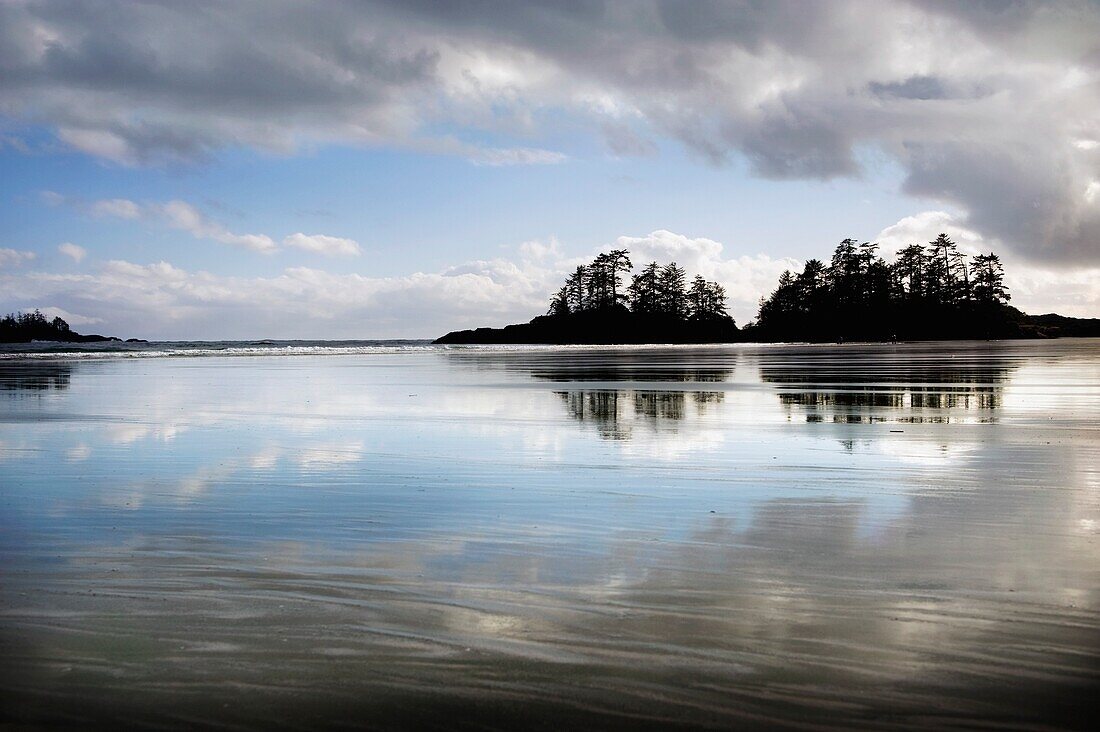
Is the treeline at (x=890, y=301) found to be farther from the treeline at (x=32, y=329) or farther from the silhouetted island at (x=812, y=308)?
the treeline at (x=32, y=329)

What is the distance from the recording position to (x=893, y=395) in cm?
1908

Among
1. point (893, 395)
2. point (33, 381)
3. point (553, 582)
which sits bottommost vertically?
point (553, 582)

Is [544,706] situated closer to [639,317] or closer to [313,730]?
[313,730]

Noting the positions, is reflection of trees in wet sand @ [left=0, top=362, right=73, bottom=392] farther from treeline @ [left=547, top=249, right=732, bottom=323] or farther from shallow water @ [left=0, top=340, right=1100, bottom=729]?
treeline @ [left=547, top=249, right=732, bottom=323]

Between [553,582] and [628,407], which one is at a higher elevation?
[628,407]

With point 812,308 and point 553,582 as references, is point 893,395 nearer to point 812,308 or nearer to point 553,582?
point 553,582

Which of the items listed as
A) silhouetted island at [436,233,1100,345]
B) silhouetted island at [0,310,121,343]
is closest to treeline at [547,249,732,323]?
silhouetted island at [436,233,1100,345]

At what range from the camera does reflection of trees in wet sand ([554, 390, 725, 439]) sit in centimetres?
1341

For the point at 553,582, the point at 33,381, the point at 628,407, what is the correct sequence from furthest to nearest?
the point at 33,381, the point at 628,407, the point at 553,582

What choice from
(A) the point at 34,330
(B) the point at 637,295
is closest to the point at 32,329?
(A) the point at 34,330

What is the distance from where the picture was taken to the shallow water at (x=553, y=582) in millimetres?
3258

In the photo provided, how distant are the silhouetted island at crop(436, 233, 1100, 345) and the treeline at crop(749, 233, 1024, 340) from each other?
16 cm

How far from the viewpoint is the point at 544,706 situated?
10.4ft

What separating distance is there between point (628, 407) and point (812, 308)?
118 metres
